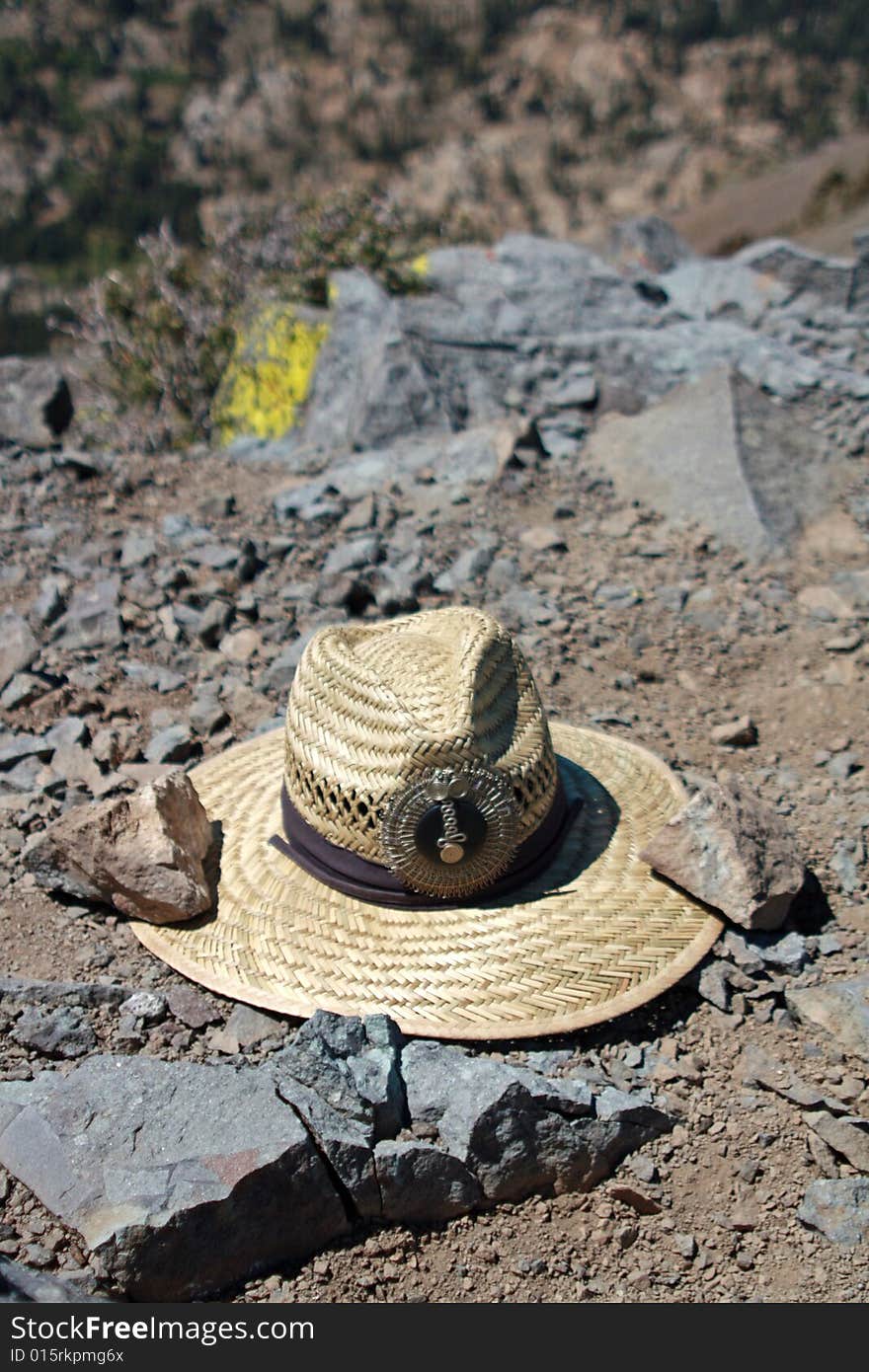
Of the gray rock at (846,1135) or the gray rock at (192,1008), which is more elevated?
the gray rock at (192,1008)

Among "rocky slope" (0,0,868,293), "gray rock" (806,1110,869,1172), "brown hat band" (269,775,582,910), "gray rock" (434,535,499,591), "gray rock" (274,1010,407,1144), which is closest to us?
"gray rock" (274,1010,407,1144)

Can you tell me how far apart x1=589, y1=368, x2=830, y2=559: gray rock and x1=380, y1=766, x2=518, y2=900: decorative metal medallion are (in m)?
3.47

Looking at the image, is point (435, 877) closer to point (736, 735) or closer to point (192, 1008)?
point (192, 1008)

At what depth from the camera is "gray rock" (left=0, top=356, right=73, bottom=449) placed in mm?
8258

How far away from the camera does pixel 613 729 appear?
5332 millimetres

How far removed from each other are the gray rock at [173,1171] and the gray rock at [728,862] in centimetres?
139

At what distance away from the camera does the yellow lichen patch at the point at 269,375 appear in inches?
340

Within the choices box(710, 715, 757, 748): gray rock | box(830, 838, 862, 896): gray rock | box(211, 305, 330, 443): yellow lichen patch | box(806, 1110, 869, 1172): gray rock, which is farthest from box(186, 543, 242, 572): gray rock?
box(806, 1110, 869, 1172): gray rock

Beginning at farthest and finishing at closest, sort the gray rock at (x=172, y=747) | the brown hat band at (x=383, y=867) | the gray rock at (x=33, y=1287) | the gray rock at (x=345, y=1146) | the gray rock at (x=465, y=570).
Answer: the gray rock at (x=465, y=570)
the gray rock at (x=172, y=747)
the brown hat band at (x=383, y=867)
the gray rock at (x=345, y=1146)
the gray rock at (x=33, y=1287)

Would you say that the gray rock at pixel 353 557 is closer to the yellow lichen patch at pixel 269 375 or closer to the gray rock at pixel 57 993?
the yellow lichen patch at pixel 269 375

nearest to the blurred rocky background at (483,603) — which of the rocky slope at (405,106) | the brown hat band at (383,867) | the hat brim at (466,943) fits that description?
the hat brim at (466,943)

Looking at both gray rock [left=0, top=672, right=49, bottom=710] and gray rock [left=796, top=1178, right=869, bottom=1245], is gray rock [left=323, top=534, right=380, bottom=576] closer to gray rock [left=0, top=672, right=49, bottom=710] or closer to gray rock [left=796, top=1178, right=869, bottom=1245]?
gray rock [left=0, top=672, right=49, bottom=710]

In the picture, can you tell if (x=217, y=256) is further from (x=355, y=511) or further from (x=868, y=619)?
(x=868, y=619)
